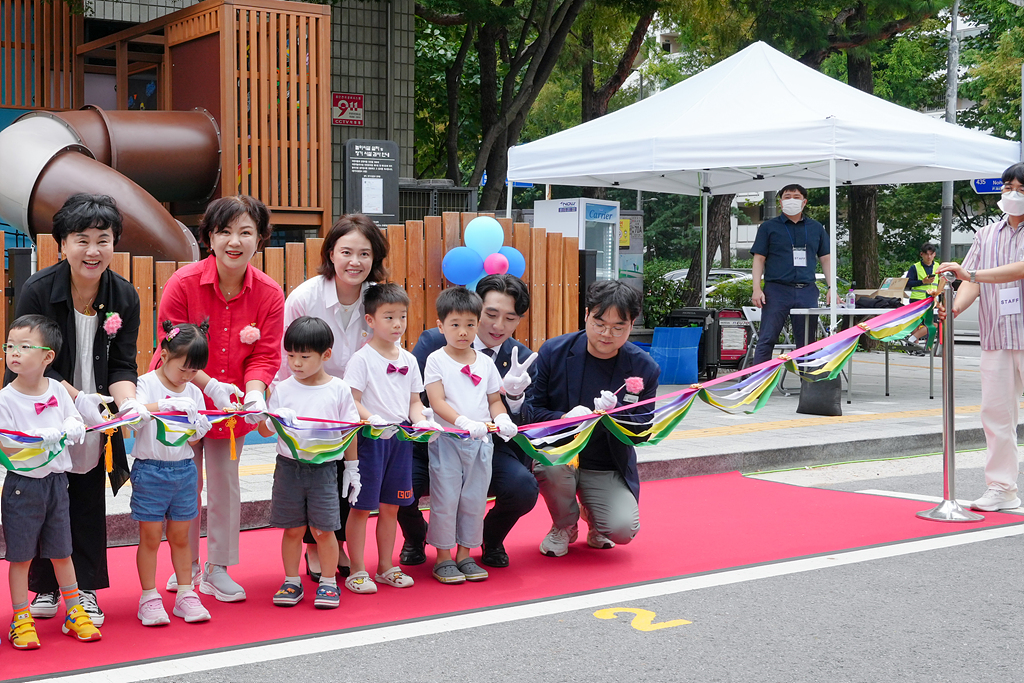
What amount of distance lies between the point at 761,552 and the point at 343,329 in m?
2.52

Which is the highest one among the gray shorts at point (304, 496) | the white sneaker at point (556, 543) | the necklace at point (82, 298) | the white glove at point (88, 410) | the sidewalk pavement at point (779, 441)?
the necklace at point (82, 298)

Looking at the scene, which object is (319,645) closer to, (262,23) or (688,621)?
(688,621)

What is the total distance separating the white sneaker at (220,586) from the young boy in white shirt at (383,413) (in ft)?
1.65

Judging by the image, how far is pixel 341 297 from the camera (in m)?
5.21

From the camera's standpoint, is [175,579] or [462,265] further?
[462,265]

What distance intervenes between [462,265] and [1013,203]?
402 centimetres

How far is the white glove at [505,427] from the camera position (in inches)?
200

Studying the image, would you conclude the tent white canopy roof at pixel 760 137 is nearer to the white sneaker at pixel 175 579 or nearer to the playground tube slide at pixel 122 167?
the playground tube slide at pixel 122 167

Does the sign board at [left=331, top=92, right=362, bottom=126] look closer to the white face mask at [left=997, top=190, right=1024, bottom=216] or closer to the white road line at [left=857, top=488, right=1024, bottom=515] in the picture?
the white road line at [left=857, top=488, right=1024, bottom=515]

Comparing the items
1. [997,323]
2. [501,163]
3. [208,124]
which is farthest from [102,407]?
[501,163]

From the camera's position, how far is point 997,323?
6.75 metres

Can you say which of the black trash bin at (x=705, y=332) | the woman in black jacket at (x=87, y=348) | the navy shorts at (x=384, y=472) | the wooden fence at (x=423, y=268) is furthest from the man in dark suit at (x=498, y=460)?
the black trash bin at (x=705, y=332)

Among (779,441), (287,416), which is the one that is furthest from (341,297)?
(779,441)

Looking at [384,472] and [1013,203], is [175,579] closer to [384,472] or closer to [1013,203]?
[384,472]
